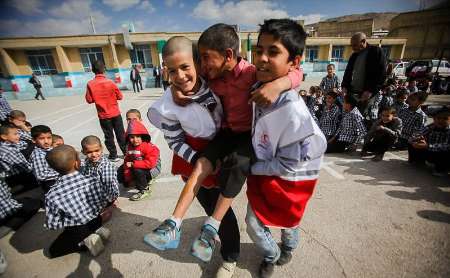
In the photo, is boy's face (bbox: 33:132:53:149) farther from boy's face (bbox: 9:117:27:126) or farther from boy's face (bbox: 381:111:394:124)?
boy's face (bbox: 381:111:394:124)

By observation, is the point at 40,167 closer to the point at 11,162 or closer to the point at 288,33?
the point at 11,162

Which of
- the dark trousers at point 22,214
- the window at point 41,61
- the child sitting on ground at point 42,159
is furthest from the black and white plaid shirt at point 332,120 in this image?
the window at point 41,61

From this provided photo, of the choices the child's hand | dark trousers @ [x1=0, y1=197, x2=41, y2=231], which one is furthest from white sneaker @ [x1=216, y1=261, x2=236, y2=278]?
dark trousers @ [x1=0, y1=197, x2=41, y2=231]

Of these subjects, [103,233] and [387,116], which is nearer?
[103,233]

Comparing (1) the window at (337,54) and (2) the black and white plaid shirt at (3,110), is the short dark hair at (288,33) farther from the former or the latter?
(1) the window at (337,54)

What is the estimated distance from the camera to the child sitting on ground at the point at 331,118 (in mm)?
4449

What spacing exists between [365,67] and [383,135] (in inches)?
49.5

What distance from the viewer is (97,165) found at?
2.58m

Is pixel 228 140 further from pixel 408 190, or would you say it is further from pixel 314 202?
pixel 408 190

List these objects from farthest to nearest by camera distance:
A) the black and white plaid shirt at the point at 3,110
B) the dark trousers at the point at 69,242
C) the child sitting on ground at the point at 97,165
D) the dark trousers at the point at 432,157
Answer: the black and white plaid shirt at the point at 3,110
the dark trousers at the point at 432,157
the child sitting on ground at the point at 97,165
the dark trousers at the point at 69,242

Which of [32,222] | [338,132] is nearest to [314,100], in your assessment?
[338,132]

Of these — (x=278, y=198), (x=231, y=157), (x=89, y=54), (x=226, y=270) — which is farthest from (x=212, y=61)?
(x=89, y=54)

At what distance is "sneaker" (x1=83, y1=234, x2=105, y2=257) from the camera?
209 cm

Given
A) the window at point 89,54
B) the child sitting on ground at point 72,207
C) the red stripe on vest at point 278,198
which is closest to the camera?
the red stripe on vest at point 278,198
